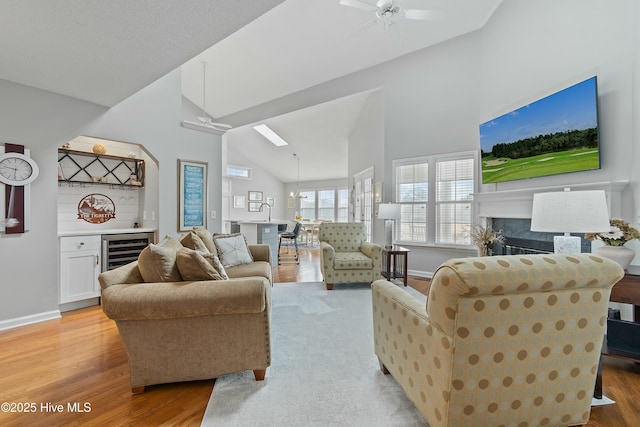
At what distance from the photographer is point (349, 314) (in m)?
3.10

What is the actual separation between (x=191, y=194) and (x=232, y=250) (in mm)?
1640

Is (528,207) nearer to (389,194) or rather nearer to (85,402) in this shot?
(389,194)

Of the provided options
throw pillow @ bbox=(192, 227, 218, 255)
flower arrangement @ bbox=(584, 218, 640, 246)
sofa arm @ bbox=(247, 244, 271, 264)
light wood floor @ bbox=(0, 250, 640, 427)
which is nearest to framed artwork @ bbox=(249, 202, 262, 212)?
sofa arm @ bbox=(247, 244, 271, 264)

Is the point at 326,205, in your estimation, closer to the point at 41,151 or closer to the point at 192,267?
the point at 41,151

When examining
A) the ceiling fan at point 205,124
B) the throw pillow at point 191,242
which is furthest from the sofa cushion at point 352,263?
the ceiling fan at point 205,124

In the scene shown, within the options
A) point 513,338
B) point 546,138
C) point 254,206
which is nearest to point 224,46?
point 546,138

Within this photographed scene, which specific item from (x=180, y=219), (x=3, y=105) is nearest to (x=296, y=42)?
(x=180, y=219)

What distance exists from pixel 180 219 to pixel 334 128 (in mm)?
4674

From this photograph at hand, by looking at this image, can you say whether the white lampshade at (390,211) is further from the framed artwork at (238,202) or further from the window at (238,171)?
the framed artwork at (238,202)

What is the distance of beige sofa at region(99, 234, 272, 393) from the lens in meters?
1.65

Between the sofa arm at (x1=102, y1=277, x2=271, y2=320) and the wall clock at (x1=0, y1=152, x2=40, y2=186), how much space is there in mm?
2228

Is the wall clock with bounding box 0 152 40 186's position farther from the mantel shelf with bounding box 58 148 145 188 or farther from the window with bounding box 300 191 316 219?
the window with bounding box 300 191 316 219

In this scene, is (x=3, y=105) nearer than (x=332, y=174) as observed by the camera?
Yes

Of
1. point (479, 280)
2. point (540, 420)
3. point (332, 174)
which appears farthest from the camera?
point (332, 174)
